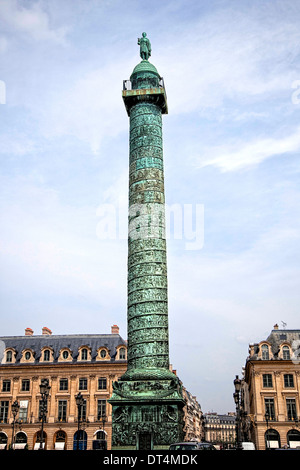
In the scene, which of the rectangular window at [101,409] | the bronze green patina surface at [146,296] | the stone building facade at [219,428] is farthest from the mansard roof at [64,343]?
the stone building facade at [219,428]

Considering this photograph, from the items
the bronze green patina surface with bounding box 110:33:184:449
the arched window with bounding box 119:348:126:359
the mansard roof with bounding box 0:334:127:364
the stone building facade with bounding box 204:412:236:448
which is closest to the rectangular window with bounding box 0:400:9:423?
the mansard roof with bounding box 0:334:127:364

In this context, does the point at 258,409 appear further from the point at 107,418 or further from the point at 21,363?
the point at 21,363

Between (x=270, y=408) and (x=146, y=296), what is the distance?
19.5 meters

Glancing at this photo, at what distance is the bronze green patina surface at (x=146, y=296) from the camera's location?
57.9 feet

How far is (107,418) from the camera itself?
35375 mm

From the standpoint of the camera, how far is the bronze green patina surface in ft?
57.9

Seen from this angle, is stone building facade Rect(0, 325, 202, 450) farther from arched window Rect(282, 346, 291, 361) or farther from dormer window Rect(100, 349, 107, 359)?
arched window Rect(282, 346, 291, 361)

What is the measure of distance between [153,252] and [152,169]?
362cm

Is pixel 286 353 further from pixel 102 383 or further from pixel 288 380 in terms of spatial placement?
pixel 102 383

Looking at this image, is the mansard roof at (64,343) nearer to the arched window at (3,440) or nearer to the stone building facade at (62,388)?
the stone building facade at (62,388)

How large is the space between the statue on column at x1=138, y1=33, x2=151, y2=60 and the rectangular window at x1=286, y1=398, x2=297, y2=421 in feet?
79.7

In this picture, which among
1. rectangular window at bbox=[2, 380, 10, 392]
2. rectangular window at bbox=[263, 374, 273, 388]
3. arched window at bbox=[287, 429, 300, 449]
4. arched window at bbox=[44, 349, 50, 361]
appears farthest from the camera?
arched window at bbox=[44, 349, 50, 361]

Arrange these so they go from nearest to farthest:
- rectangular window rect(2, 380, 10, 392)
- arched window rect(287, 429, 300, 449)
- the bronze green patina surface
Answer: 1. the bronze green patina surface
2. arched window rect(287, 429, 300, 449)
3. rectangular window rect(2, 380, 10, 392)
